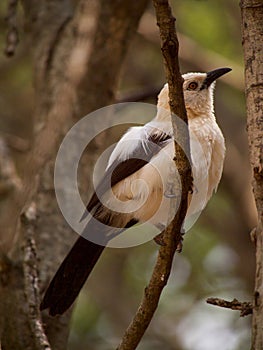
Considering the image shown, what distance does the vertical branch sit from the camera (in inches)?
138

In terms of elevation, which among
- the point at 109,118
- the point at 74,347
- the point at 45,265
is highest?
the point at 109,118

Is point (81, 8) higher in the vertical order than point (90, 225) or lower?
higher

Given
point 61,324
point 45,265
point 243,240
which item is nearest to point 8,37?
point 45,265

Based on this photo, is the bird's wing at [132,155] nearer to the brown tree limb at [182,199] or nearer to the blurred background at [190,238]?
the brown tree limb at [182,199]

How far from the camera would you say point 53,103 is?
6.23 meters

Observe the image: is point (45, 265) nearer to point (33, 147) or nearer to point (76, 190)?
point (76, 190)

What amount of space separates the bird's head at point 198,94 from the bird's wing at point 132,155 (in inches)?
19.4

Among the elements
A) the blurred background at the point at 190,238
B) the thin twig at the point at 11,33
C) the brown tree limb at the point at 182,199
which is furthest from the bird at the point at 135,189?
the blurred background at the point at 190,238

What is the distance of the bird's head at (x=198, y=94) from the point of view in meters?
5.70

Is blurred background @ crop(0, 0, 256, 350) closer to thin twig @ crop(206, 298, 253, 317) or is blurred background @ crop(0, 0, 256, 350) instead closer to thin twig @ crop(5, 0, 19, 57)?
thin twig @ crop(5, 0, 19, 57)

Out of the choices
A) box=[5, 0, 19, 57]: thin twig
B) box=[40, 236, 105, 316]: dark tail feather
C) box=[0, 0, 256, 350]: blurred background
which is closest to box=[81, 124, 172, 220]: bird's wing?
box=[40, 236, 105, 316]: dark tail feather

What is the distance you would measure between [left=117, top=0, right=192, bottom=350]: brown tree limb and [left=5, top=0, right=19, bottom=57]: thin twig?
2.42 m

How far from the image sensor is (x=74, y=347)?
967 centimetres

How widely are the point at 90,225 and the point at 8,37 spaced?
5.57ft
